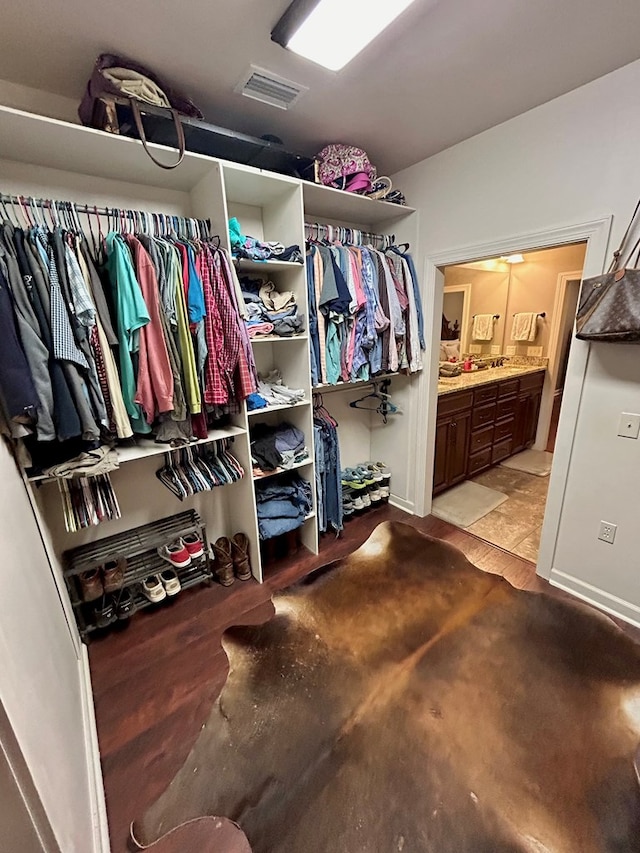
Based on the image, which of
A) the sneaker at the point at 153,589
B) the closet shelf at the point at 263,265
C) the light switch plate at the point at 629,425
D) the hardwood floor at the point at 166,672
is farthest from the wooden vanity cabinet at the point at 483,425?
the sneaker at the point at 153,589

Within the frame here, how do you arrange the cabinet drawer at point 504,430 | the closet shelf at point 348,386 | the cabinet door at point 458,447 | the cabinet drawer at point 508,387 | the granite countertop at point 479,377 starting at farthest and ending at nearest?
the cabinet drawer at point 504,430 < the cabinet drawer at point 508,387 < the cabinet door at point 458,447 < the granite countertop at point 479,377 < the closet shelf at point 348,386

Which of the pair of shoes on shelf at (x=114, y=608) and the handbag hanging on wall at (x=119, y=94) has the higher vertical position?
the handbag hanging on wall at (x=119, y=94)

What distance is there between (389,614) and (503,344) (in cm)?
379

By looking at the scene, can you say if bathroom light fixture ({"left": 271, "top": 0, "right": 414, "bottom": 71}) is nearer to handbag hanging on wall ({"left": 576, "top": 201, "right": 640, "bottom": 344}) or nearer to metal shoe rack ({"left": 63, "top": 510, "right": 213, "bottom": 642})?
handbag hanging on wall ({"left": 576, "top": 201, "right": 640, "bottom": 344})

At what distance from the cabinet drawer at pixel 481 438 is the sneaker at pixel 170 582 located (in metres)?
2.61

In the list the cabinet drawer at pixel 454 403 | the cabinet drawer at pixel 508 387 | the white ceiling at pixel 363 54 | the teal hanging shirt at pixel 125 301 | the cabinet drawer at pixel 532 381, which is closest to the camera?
the white ceiling at pixel 363 54

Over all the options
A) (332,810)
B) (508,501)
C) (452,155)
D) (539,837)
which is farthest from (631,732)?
(452,155)

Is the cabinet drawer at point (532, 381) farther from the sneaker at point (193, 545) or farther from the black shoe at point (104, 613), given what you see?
the black shoe at point (104, 613)


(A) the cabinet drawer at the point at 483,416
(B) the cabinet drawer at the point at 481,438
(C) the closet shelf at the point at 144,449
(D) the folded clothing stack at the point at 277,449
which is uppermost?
(C) the closet shelf at the point at 144,449

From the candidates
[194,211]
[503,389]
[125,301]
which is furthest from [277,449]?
[503,389]

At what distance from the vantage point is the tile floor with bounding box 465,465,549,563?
2.49 metres

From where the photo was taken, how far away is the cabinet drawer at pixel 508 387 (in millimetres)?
3435

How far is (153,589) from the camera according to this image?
6.29ft

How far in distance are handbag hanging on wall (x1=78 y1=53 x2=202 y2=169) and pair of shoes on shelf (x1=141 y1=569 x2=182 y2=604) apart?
1.99 meters
